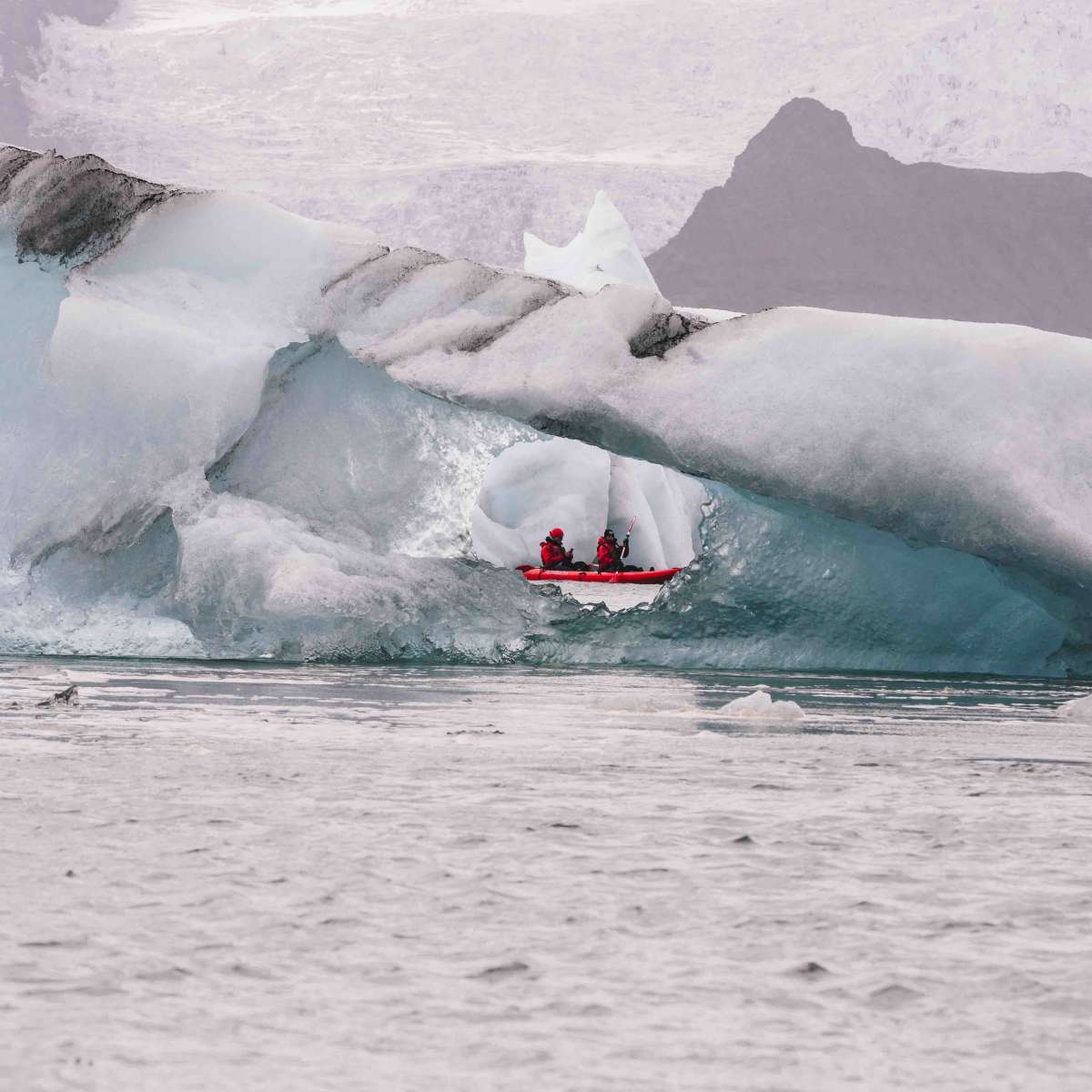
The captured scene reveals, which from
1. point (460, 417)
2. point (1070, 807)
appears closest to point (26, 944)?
point (1070, 807)

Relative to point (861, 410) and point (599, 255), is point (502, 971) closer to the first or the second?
point (861, 410)

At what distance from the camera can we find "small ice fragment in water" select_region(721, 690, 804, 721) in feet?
21.4

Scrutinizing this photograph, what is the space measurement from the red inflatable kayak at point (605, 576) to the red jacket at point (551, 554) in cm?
20

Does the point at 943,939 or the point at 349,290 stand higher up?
the point at 349,290

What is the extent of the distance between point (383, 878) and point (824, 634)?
6.68 meters

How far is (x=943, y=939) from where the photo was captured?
291 centimetres

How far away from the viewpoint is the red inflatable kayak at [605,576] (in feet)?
51.6

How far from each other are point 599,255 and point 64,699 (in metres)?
11.2

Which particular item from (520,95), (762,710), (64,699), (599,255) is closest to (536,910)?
(762,710)

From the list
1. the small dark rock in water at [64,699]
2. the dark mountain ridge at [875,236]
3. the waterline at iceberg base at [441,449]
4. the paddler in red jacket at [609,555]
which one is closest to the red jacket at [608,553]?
the paddler in red jacket at [609,555]

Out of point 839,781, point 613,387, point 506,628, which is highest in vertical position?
point 613,387

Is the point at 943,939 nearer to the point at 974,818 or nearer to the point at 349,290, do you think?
the point at 974,818

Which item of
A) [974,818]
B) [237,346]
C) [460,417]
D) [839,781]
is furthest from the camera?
[460,417]

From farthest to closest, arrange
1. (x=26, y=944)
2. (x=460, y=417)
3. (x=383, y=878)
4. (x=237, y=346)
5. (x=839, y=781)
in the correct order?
(x=460, y=417) < (x=237, y=346) < (x=839, y=781) < (x=383, y=878) < (x=26, y=944)
